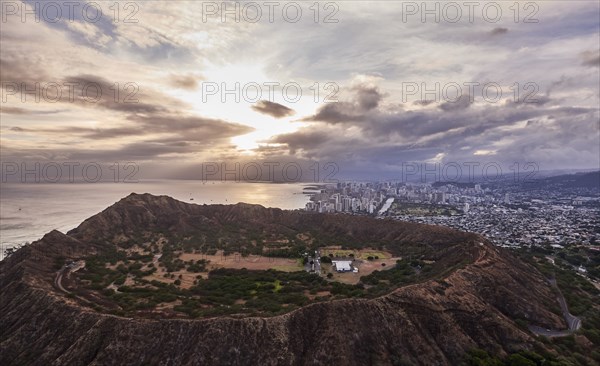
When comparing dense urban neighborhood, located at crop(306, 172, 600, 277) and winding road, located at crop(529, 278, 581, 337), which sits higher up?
dense urban neighborhood, located at crop(306, 172, 600, 277)

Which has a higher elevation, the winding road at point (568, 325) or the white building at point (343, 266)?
the white building at point (343, 266)

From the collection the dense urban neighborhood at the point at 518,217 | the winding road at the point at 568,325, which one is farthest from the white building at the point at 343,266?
the dense urban neighborhood at the point at 518,217

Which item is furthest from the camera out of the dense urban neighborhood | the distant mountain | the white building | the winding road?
the dense urban neighborhood

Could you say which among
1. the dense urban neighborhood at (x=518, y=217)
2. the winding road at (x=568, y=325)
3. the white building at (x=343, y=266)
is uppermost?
the white building at (x=343, y=266)

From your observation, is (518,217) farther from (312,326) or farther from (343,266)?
(312,326)

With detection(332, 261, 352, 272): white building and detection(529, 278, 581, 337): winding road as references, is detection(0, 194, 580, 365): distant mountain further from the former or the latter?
detection(332, 261, 352, 272): white building

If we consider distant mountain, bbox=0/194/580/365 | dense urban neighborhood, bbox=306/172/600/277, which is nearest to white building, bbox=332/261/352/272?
distant mountain, bbox=0/194/580/365

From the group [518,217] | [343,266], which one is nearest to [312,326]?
[343,266]

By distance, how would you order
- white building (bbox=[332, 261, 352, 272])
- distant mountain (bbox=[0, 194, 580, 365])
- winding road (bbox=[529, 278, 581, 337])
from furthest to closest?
1. white building (bbox=[332, 261, 352, 272])
2. winding road (bbox=[529, 278, 581, 337])
3. distant mountain (bbox=[0, 194, 580, 365])

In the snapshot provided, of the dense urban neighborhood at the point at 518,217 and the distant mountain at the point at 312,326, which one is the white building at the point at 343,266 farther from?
the dense urban neighborhood at the point at 518,217

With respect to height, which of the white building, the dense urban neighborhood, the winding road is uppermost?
the white building

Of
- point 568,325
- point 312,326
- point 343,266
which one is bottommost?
point 568,325

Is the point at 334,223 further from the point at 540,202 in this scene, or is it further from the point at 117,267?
the point at 540,202
